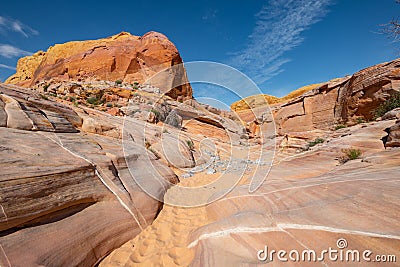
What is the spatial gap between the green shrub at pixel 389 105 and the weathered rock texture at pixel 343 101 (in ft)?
1.40

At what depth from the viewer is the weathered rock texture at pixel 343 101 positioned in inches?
443

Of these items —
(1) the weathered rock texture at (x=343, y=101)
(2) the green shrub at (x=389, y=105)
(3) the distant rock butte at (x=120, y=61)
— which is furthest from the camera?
(3) the distant rock butte at (x=120, y=61)

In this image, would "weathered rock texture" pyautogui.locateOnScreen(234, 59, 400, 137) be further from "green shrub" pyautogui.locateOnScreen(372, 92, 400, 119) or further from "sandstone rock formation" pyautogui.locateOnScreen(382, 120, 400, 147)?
"sandstone rock formation" pyautogui.locateOnScreen(382, 120, 400, 147)

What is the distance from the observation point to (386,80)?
11.0m

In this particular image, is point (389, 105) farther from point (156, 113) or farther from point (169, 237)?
point (156, 113)

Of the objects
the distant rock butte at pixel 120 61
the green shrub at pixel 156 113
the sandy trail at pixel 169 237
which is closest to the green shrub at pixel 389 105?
the sandy trail at pixel 169 237

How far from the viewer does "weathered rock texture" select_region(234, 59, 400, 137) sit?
11.2 m

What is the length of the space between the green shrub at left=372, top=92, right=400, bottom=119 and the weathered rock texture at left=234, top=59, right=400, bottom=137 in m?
0.43

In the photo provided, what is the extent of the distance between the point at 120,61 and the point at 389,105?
29403 millimetres

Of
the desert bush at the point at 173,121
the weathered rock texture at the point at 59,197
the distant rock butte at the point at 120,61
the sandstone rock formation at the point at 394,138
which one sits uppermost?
the distant rock butte at the point at 120,61

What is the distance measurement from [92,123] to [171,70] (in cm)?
2380

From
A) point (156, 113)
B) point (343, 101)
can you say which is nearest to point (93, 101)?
point (156, 113)

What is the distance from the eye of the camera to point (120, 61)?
1053 inches

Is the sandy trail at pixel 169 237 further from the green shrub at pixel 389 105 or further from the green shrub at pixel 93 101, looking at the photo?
the green shrub at pixel 93 101
